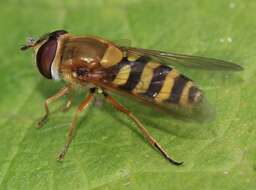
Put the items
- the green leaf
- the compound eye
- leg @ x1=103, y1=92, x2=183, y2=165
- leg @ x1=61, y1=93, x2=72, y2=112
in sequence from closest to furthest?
the green leaf
leg @ x1=103, y1=92, x2=183, y2=165
the compound eye
leg @ x1=61, y1=93, x2=72, y2=112

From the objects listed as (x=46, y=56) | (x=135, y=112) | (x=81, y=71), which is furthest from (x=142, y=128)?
(x=46, y=56)

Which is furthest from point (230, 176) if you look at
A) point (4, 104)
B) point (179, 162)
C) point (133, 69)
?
point (4, 104)

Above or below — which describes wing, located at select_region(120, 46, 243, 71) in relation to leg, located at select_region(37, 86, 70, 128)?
above

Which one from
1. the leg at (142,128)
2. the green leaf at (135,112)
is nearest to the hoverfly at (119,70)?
the leg at (142,128)

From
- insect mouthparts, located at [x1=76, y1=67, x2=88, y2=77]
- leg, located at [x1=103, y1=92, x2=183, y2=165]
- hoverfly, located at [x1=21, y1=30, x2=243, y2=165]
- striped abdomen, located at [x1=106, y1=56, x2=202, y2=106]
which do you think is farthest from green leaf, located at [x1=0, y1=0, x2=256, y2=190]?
insect mouthparts, located at [x1=76, y1=67, x2=88, y2=77]

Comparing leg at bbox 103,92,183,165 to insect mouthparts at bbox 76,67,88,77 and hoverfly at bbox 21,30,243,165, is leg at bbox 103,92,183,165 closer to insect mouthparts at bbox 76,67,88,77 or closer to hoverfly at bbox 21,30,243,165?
hoverfly at bbox 21,30,243,165

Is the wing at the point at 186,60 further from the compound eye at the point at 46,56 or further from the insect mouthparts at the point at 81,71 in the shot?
the compound eye at the point at 46,56

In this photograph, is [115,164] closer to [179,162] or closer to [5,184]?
[179,162]
